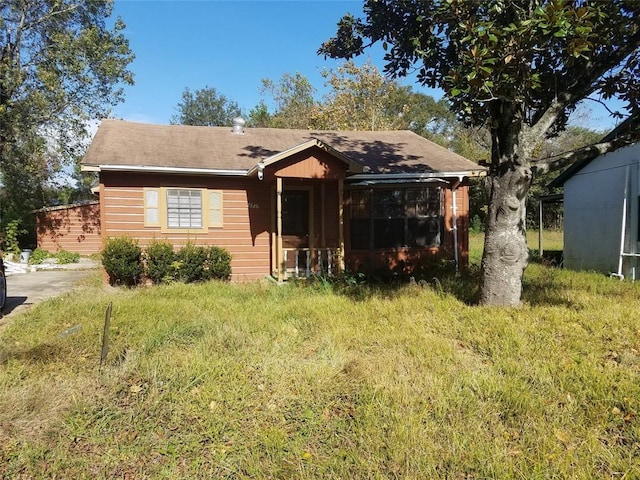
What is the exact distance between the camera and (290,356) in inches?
175

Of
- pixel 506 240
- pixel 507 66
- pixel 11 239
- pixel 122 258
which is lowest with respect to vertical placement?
pixel 122 258

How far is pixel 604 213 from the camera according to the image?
11625mm

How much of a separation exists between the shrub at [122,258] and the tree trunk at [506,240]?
715 centimetres

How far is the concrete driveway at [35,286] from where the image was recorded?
7676mm

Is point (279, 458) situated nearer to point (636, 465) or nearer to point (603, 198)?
point (636, 465)

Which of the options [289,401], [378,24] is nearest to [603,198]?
[378,24]

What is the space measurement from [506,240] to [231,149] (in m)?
7.63

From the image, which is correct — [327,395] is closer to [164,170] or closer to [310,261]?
[310,261]

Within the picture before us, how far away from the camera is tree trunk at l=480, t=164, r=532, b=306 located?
613cm

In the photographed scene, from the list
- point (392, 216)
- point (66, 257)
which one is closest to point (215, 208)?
point (392, 216)

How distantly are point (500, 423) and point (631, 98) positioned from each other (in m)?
6.35

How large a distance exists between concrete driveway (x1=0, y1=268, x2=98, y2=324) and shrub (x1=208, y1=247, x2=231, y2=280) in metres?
3.13

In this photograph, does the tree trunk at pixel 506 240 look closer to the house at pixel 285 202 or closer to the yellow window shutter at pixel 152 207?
the house at pixel 285 202

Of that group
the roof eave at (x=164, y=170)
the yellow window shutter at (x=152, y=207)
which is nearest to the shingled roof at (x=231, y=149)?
the roof eave at (x=164, y=170)
